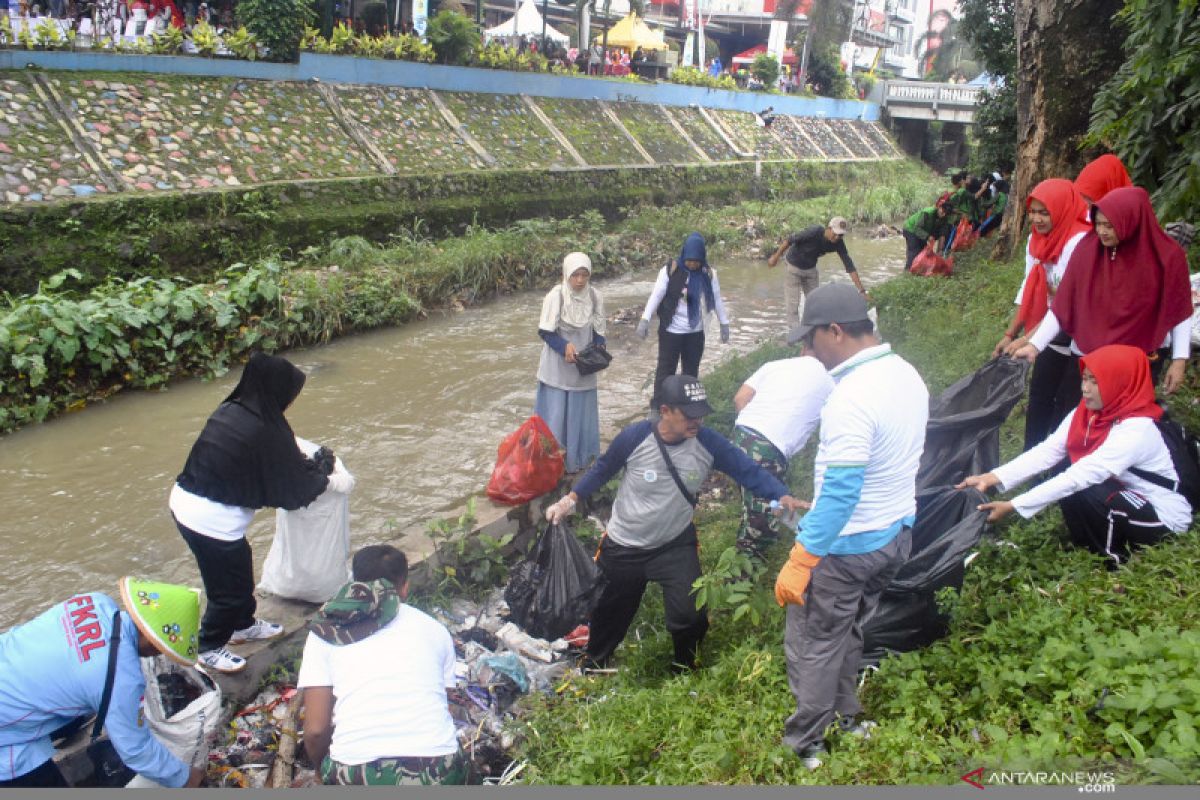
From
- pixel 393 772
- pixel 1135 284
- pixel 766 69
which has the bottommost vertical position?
pixel 393 772

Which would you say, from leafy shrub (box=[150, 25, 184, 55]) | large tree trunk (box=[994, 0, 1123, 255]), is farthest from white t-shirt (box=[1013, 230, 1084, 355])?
leafy shrub (box=[150, 25, 184, 55])

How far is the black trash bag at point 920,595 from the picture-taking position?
3125mm

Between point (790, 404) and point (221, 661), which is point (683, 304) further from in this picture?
point (221, 661)

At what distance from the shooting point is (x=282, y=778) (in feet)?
10.8

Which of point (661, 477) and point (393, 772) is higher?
point (661, 477)

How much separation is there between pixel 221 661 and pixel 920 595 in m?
2.84

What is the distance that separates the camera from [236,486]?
11.8 ft

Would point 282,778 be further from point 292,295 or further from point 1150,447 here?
point 292,295

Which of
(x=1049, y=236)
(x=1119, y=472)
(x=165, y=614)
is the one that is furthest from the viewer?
(x=1049, y=236)

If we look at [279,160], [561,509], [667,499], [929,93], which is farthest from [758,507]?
[929,93]

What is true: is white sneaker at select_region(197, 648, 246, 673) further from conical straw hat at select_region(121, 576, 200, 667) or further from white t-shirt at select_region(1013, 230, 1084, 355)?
white t-shirt at select_region(1013, 230, 1084, 355)

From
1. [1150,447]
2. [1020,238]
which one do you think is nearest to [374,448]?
[1150,447]

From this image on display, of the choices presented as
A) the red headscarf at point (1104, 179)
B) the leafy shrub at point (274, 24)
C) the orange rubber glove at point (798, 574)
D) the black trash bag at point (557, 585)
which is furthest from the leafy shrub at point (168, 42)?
the orange rubber glove at point (798, 574)

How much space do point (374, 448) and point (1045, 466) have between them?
16.7ft
